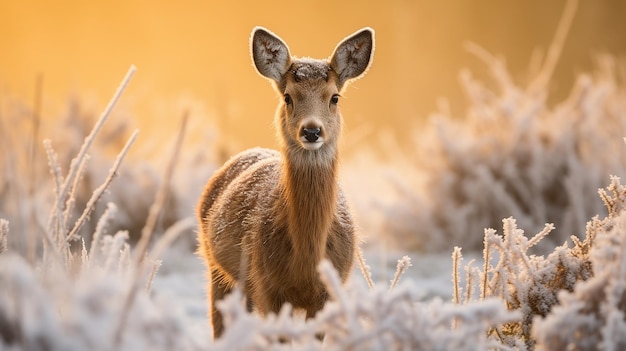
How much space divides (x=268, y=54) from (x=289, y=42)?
162ft

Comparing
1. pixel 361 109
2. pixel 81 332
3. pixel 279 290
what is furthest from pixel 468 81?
pixel 361 109

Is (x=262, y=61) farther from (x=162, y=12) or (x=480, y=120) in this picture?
(x=162, y=12)

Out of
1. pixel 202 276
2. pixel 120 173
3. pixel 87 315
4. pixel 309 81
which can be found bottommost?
pixel 87 315

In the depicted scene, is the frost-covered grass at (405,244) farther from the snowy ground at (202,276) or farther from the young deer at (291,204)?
the young deer at (291,204)

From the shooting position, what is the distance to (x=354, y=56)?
493 centimetres

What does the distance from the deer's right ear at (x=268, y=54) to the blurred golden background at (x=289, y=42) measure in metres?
17.2

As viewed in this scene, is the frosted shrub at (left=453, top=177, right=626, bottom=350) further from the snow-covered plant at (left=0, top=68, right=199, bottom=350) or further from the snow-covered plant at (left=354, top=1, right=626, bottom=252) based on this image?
the snow-covered plant at (left=354, top=1, right=626, bottom=252)

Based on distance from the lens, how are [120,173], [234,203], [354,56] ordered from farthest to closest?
[120,173] < [354,56] < [234,203]

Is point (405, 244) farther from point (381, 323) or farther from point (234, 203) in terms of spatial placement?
point (381, 323)

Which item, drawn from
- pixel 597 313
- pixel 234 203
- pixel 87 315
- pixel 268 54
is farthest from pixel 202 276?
pixel 87 315

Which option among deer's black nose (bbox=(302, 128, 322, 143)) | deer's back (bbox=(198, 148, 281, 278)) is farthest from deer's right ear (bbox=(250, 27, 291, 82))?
deer's black nose (bbox=(302, 128, 322, 143))

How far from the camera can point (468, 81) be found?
8477mm

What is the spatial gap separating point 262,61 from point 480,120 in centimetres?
443

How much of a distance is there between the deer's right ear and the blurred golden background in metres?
17.2
